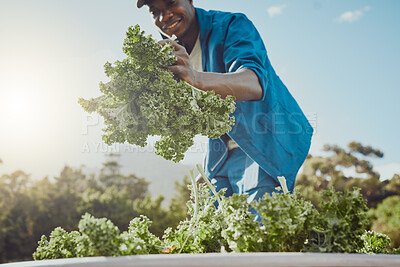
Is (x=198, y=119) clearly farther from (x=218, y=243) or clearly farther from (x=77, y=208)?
(x=77, y=208)

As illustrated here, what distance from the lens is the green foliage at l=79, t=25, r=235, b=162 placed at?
1000mm

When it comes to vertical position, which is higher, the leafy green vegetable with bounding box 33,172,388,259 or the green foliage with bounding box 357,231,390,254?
the leafy green vegetable with bounding box 33,172,388,259

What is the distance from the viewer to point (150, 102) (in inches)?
39.3

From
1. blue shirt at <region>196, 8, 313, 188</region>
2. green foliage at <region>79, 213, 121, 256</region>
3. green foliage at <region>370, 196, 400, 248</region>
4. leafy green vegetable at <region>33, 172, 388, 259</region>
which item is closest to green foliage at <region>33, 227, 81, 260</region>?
leafy green vegetable at <region>33, 172, 388, 259</region>

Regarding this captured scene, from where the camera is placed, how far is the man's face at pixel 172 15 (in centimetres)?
167

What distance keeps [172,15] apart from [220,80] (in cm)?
68

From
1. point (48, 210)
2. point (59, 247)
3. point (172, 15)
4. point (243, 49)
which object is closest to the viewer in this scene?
point (59, 247)

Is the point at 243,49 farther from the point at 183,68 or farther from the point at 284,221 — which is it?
the point at 284,221

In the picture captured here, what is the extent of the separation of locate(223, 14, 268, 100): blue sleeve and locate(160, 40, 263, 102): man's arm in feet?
0.17

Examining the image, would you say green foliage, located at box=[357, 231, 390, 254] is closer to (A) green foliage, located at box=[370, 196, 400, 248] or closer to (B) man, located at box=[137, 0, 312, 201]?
(B) man, located at box=[137, 0, 312, 201]

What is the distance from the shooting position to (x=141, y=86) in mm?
1007

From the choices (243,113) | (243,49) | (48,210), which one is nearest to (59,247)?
(243,49)

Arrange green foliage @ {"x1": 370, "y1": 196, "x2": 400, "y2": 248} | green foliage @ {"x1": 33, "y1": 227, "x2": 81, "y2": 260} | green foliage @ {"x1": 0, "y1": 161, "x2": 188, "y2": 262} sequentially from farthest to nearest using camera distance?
1. green foliage @ {"x1": 0, "y1": 161, "x2": 188, "y2": 262}
2. green foliage @ {"x1": 370, "y1": 196, "x2": 400, "y2": 248}
3. green foliage @ {"x1": 33, "y1": 227, "x2": 81, "y2": 260}

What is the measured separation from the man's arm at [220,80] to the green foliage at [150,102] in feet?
0.12
